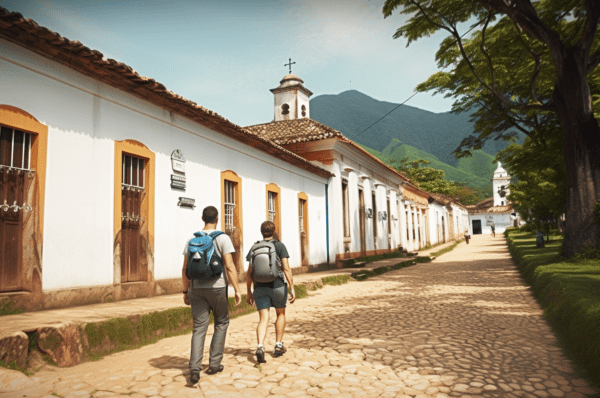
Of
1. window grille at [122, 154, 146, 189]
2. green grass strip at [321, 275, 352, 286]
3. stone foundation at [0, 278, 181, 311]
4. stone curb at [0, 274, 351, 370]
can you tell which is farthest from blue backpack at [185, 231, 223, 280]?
green grass strip at [321, 275, 352, 286]

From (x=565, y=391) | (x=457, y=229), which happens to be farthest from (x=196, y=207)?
(x=457, y=229)

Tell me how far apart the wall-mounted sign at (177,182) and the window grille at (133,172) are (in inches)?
27.9

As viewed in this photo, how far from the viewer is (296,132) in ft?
61.4

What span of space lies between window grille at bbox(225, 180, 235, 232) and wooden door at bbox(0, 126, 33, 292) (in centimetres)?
541

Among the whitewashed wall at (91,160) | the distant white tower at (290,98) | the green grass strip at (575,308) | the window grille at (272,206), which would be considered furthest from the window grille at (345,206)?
the green grass strip at (575,308)

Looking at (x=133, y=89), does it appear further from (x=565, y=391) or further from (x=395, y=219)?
(x=395, y=219)

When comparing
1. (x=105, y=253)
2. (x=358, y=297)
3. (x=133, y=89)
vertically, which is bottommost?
(x=358, y=297)

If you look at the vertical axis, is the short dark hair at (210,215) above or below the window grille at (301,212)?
below

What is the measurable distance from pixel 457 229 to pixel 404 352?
5991 cm

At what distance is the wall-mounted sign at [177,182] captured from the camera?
8.81 m

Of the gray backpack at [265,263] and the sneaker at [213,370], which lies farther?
the gray backpack at [265,263]

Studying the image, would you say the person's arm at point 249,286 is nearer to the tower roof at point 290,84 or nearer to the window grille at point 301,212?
the window grille at point 301,212

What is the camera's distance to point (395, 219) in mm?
27938

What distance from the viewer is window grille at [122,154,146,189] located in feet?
25.7
